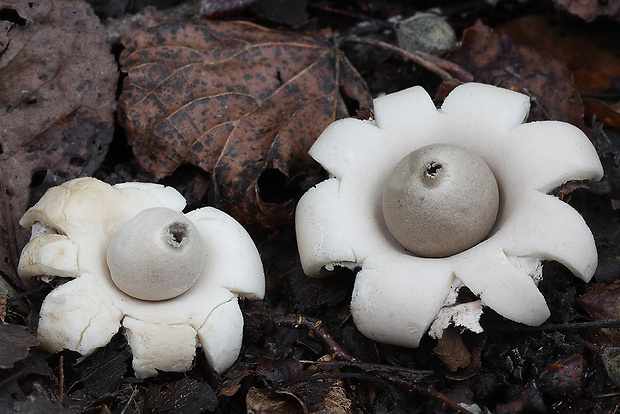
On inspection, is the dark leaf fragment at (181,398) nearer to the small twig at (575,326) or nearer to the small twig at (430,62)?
the small twig at (575,326)

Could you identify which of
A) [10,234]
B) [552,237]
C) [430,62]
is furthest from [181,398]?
[430,62]

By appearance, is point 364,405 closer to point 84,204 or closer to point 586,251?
point 586,251

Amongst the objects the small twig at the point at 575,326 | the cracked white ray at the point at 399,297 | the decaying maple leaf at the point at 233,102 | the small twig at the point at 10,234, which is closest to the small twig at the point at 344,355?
the cracked white ray at the point at 399,297

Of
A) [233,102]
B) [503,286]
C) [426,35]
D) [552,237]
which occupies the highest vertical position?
[426,35]

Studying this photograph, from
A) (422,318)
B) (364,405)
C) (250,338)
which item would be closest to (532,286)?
(422,318)

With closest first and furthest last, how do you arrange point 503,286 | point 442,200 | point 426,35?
point 503,286
point 442,200
point 426,35

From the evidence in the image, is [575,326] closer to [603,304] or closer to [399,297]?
[603,304]
